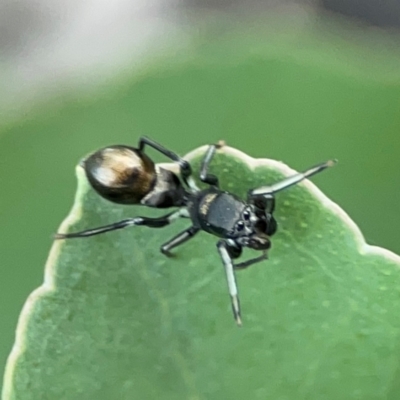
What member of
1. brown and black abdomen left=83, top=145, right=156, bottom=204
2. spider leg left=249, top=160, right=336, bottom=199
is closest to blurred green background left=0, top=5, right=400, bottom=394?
brown and black abdomen left=83, top=145, right=156, bottom=204

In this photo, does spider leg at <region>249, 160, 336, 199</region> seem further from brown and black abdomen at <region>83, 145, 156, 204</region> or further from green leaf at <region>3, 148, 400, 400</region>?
brown and black abdomen at <region>83, 145, 156, 204</region>

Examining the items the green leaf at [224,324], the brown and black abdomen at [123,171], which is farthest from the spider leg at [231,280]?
the brown and black abdomen at [123,171]

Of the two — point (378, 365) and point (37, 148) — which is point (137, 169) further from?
point (378, 365)

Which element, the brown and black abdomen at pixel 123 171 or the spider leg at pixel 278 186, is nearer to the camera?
the spider leg at pixel 278 186

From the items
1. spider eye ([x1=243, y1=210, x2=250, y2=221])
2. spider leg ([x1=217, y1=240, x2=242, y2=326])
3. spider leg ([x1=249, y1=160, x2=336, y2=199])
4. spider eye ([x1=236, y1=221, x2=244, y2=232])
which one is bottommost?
spider eye ([x1=236, y1=221, x2=244, y2=232])

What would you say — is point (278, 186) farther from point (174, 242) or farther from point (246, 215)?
point (246, 215)

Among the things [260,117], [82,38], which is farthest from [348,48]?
[82,38]

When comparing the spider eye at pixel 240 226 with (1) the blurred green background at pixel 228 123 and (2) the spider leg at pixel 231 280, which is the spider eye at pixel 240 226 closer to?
(1) the blurred green background at pixel 228 123
